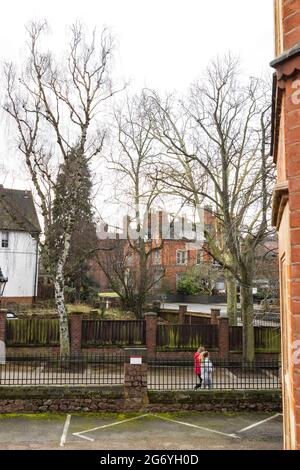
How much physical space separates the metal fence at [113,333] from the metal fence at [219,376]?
1968mm

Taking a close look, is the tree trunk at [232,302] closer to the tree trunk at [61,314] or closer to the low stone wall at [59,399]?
the tree trunk at [61,314]

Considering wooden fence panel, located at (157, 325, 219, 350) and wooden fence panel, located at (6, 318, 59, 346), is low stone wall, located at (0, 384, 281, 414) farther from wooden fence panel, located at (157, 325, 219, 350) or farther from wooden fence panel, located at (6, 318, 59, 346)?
wooden fence panel, located at (6, 318, 59, 346)

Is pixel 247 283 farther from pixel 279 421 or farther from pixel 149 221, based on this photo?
pixel 149 221

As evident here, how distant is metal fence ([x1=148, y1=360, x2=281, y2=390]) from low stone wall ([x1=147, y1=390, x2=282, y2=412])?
45 centimetres

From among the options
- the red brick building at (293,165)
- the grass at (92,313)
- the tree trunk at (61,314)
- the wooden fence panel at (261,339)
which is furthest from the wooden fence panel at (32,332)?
the red brick building at (293,165)

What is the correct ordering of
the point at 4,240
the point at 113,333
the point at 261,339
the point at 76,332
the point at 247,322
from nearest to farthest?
the point at 247,322, the point at 76,332, the point at 261,339, the point at 113,333, the point at 4,240

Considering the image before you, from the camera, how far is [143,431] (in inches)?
427

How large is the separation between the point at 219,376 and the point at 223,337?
13.4 feet

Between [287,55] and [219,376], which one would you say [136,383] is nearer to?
[219,376]

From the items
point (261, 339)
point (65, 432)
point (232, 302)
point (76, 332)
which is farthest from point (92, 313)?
point (65, 432)

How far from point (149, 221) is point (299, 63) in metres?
26.9

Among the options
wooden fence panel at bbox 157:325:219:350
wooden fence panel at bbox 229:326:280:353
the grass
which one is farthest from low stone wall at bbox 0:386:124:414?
the grass

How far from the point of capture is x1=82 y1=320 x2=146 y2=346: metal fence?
20.9 metres
